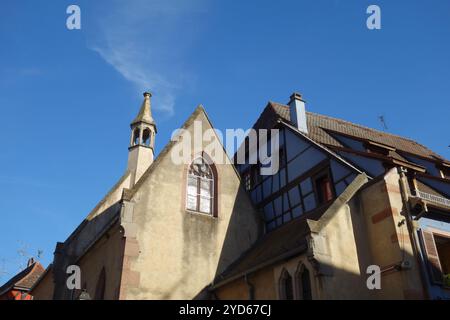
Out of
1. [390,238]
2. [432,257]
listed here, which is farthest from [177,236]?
[432,257]

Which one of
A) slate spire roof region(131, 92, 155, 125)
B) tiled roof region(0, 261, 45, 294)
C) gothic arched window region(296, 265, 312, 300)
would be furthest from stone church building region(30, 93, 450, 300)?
tiled roof region(0, 261, 45, 294)

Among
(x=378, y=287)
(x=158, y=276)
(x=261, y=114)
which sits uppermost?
(x=261, y=114)

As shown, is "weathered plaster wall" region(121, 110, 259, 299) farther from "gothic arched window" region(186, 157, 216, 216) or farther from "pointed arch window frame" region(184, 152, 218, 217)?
"gothic arched window" region(186, 157, 216, 216)

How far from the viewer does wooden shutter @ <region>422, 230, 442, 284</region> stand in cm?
1236

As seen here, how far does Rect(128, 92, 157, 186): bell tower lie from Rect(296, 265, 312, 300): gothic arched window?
11.0m

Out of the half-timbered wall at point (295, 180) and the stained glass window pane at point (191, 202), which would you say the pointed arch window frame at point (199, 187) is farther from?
the half-timbered wall at point (295, 180)

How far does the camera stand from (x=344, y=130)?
21875 millimetres

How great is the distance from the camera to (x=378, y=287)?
12.3 meters

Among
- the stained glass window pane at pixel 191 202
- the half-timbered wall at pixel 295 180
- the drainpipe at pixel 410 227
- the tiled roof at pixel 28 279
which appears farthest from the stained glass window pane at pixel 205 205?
the tiled roof at pixel 28 279

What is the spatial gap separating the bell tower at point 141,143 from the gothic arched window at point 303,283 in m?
11.0
